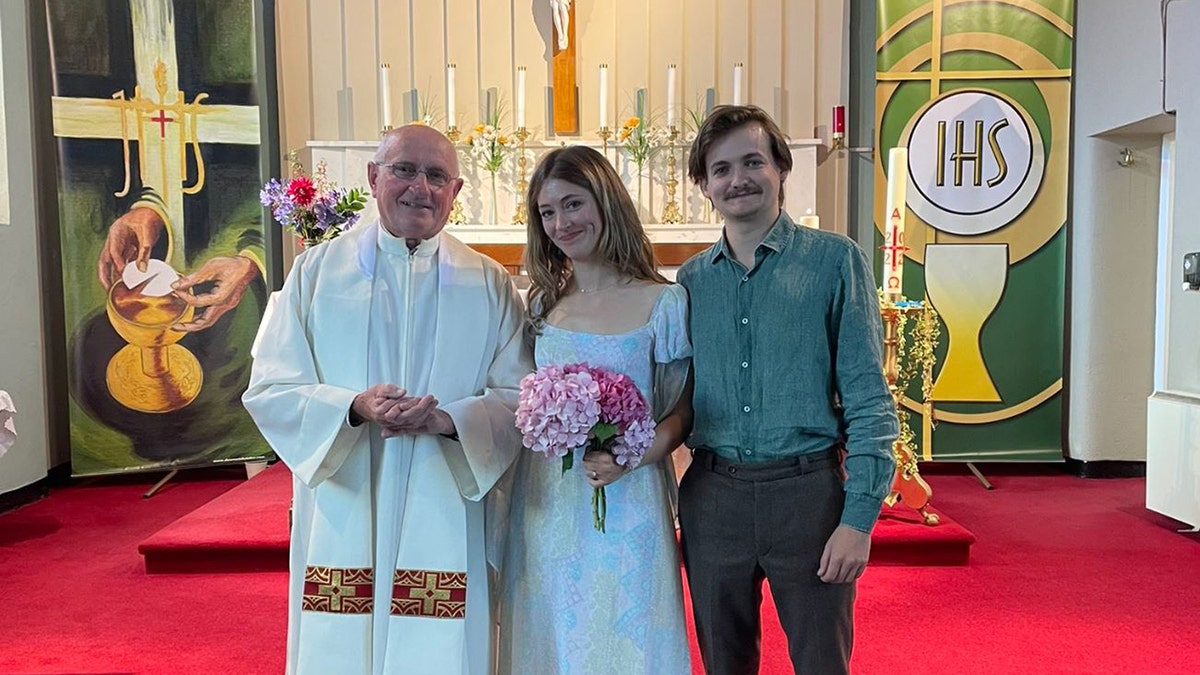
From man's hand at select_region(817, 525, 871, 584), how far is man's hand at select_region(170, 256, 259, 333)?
5.20 metres

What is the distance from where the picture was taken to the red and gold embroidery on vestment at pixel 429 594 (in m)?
2.13

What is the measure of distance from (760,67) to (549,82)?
58.3 inches

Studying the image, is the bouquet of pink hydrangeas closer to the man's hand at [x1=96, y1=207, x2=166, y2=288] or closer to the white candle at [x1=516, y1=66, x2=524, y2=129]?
the white candle at [x1=516, y1=66, x2=524, y2=129]

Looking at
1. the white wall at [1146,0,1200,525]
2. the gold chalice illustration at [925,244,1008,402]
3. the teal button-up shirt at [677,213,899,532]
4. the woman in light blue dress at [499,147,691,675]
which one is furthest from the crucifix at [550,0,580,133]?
the teal button-up shirt at [677,213,899,532]

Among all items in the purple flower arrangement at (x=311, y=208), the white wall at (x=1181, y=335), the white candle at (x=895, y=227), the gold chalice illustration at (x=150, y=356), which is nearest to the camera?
the purple flower arrangement at (x=311, y=208)

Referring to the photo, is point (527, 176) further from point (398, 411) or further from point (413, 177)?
point (398, 411)

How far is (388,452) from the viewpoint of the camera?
216 centimetres

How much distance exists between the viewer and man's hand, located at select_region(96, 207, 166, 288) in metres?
5.88

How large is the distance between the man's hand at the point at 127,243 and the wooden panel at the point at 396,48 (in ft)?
5.64

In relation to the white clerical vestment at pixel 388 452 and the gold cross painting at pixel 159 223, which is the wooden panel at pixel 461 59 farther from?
the white clerical vestment at pixel 388 452

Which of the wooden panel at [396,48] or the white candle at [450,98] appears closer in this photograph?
the white candle at [450,98]

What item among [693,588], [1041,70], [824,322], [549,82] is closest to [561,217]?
[824,322]

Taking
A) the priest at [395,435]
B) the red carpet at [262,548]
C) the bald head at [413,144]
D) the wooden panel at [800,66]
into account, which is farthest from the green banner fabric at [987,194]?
the bald head at [413,144]

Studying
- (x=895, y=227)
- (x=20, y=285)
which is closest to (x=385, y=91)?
(x=20, y=285)
